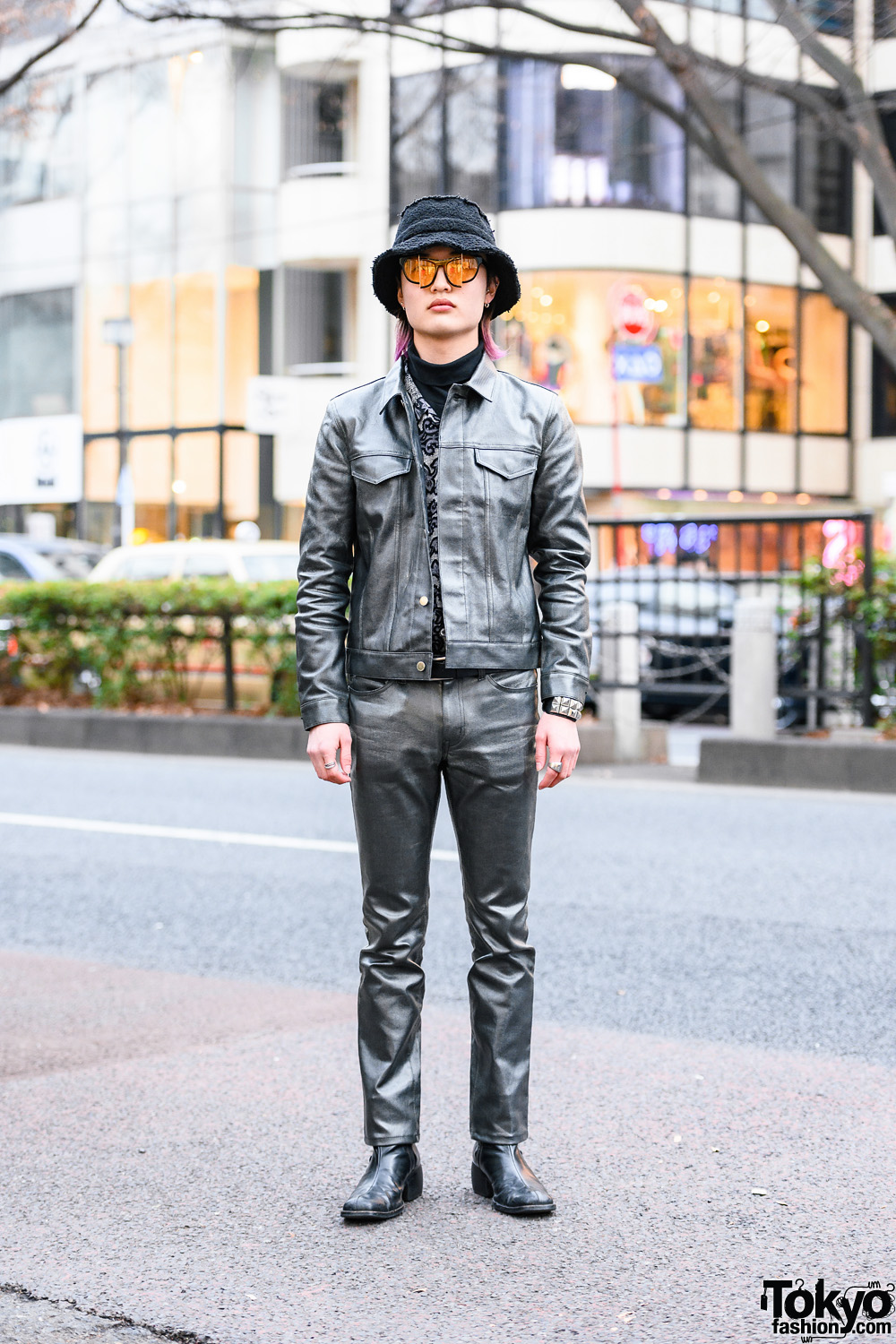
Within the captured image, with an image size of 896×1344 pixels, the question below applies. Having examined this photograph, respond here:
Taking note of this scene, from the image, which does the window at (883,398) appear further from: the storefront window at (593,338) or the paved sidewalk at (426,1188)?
the paved sidewalk at (426,1188)

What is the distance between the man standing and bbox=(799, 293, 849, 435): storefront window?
3093 centimetres

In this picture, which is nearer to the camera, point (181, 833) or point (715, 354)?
point (181, 833)

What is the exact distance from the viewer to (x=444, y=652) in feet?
12.3

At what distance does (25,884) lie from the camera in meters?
8.59

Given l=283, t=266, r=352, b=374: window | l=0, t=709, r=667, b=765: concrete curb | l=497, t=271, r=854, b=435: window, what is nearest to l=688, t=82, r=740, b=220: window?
l=497, t=271, r=854, b=435: window

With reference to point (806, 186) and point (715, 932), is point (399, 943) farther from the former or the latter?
point (806, 186)

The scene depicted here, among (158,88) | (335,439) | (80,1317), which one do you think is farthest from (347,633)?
(158,88)

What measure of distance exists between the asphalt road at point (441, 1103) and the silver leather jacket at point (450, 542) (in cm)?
111

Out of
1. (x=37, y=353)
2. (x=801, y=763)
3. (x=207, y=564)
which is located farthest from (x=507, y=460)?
(x=37, y=353)

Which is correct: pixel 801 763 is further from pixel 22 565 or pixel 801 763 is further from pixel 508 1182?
pixel 22 565

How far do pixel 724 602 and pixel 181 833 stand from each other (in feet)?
17.7

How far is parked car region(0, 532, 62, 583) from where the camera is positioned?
75.3 ft

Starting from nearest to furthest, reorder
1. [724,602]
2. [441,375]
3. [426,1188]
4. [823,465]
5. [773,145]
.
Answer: [441,375] → [426,1188] → [724,602] → [773,145] → [823,465]

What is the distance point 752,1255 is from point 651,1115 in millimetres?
1008
